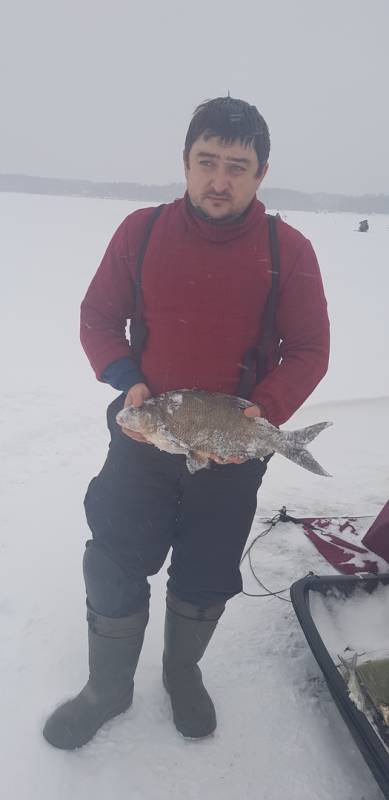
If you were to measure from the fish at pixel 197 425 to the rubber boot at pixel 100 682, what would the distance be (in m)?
0.83

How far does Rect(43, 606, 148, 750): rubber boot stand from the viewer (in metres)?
2.15

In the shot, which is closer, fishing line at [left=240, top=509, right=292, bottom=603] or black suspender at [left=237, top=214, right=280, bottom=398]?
black suspender at [left=237, top=214, right=280, bottom=398]

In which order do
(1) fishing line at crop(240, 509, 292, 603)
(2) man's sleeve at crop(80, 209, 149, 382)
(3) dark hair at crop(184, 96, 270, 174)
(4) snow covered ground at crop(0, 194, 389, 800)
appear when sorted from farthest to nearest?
(1) fishing line at crop(240, 509, 292, 603) < (4) snow covered ground at crop(0, 194, 389, 800) < (2) man's sleeve at crop(80, 209, 149, 382) < (3) dark hair at crop(184, 96, 270, 174)

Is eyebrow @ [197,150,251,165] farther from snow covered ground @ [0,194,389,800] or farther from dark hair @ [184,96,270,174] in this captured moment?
snow covered ground @ [0,194,389,800]

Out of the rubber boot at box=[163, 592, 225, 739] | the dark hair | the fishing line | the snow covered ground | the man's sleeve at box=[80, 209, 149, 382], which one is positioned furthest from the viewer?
the fishing line

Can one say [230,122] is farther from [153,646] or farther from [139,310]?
[153,646]

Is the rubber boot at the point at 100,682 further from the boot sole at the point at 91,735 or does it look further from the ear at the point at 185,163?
the ear at the point at 185,163

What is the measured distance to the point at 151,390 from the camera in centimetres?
204

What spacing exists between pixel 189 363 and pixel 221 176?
687 millimetres

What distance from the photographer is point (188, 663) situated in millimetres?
2340

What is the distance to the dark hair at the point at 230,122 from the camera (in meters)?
1.74

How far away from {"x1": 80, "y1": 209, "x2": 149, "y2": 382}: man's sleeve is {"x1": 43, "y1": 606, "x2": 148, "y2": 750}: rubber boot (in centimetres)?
107

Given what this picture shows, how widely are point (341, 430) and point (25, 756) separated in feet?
15.3

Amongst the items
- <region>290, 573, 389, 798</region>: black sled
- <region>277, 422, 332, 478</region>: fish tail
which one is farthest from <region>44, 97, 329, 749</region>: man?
<region>290, 573, 389, 798</region>: black sled
